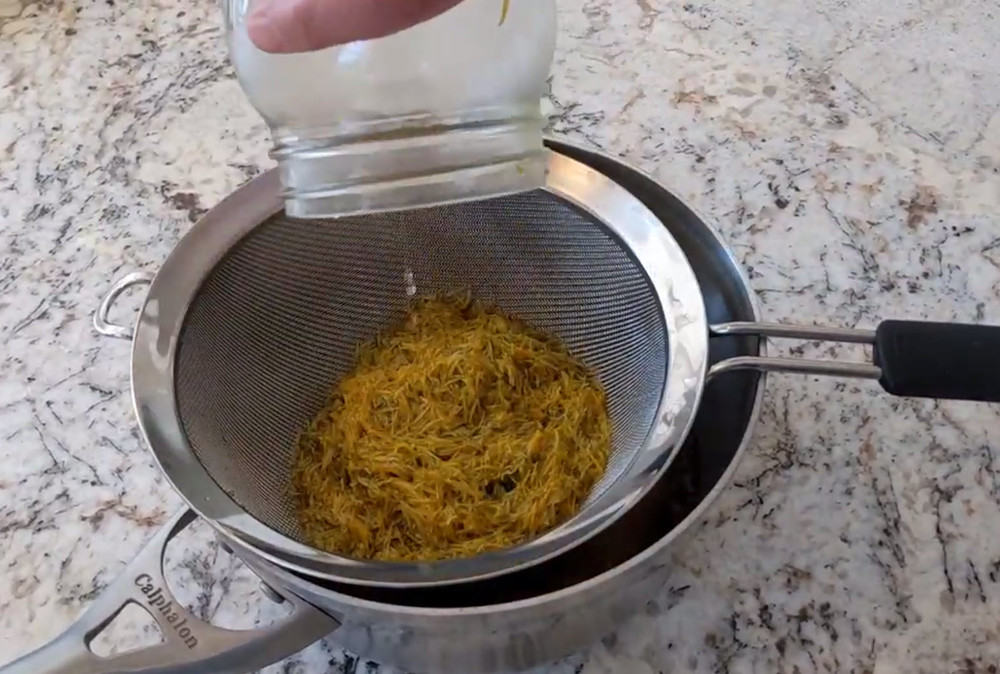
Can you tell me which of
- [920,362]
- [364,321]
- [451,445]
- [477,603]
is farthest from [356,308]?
[920,362]

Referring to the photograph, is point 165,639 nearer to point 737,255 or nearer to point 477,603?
point 477,603

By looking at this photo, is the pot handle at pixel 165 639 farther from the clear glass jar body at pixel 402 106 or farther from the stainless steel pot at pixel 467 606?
the clear glass jar body at pixel 402 106

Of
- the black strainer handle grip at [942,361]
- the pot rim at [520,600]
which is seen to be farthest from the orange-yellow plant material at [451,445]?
the black strainer handle grip at [942,361]

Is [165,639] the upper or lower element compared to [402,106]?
lower

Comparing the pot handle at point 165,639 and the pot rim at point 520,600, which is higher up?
the pot rim at point 520,600

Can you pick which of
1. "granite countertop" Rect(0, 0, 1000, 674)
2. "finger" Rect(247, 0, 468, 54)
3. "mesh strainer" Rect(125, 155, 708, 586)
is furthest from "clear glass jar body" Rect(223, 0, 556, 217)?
"granite countertop" Rect(0, 0, 1000, 674)

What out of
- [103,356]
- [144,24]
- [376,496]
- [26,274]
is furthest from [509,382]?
[144,24]

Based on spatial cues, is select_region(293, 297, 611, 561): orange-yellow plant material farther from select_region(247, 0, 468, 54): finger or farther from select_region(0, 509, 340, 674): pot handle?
select_region(247, 0, 468, 54): finger

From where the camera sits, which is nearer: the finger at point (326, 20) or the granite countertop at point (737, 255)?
the finger at point (326, 20)
